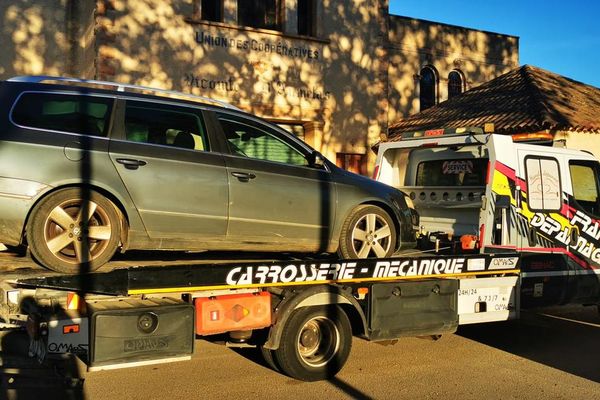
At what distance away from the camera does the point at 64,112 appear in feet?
16.3

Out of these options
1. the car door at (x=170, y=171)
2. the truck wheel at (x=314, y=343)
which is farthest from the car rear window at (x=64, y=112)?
the truck wheel at (x=314, y=343)

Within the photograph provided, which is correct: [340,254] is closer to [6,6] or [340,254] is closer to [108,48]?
[108,48]

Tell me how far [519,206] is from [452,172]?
A: 4.02 feet

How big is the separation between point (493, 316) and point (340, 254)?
2.00m

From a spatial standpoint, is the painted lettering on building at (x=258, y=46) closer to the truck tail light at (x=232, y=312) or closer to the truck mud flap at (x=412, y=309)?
the truck mud flap at (x=412, y=309)

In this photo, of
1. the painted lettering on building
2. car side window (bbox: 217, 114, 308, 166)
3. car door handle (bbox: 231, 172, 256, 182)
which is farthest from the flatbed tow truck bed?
the painted lettering on building

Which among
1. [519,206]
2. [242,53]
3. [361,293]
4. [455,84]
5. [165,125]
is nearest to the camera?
[165,125]

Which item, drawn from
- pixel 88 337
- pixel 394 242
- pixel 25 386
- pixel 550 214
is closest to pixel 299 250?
pixel 394 242

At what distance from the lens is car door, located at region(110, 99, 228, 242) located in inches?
196

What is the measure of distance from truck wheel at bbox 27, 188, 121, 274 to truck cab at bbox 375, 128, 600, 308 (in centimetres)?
406

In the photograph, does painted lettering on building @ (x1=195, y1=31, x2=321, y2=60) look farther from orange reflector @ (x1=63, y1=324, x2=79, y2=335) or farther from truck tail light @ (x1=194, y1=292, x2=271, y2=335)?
orange reflector @ (x1=63, y1=324, x2=79, y2=335)

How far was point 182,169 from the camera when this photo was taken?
203 inches

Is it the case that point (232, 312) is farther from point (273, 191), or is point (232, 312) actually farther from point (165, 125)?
point (165, 125)

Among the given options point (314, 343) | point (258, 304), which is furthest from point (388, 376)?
point (258, 304)
